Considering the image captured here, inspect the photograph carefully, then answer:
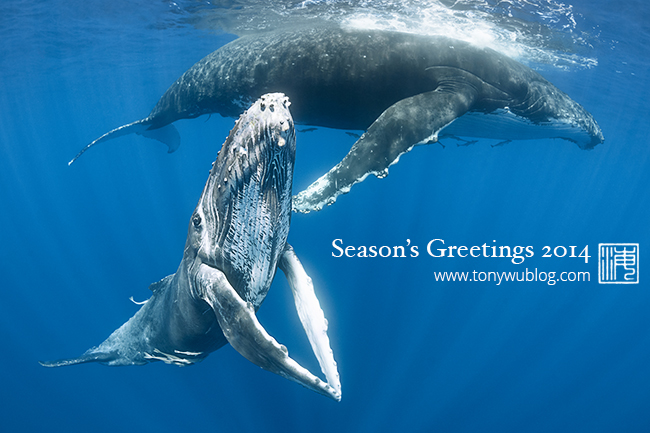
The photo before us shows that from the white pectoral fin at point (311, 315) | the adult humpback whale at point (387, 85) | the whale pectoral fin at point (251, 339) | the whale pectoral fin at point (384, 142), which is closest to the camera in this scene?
the whale pectoral fin at point (251, 339)

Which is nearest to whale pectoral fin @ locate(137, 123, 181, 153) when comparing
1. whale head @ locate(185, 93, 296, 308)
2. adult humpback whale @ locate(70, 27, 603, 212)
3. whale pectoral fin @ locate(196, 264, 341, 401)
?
adult humpback whale @ locate(70, 27, 603, 212)

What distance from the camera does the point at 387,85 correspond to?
4.86 metres

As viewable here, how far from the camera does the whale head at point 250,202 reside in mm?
2268

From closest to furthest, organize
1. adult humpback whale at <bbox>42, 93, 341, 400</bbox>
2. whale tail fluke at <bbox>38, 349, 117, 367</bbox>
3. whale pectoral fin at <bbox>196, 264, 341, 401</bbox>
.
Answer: whale pectoral fin at <bbox>196, 264, 341, 401</bbox>, adult humpback whale at <bbox>42, 93, 341, 400</bbox>, whale tail fluke at <bbox>38, 349, 117, 367</bbox>

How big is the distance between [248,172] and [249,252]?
0.63m

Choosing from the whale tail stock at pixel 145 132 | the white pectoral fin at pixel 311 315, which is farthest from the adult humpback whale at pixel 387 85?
the whale tail stock at pixel 145 132

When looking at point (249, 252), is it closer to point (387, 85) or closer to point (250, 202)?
point (250, 202)

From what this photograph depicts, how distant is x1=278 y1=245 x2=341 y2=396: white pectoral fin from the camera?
2.53 meters

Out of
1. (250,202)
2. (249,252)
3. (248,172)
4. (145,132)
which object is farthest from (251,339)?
(145,132)

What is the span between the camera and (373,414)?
1070 centimetres

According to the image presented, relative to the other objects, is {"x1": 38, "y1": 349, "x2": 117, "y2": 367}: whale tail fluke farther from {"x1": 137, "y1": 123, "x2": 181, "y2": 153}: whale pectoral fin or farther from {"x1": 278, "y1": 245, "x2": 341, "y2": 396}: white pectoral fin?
{"x1": 137, "y1": 123, "x2": 181, "y2": 153}: whale pectoral fin

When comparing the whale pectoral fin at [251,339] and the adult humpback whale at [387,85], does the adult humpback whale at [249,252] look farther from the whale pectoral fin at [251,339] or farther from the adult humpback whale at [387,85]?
the adult humpback whale at [387,85]

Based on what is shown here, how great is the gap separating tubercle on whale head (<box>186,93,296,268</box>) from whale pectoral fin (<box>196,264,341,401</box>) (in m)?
0.35

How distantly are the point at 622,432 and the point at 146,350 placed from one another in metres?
17.1
